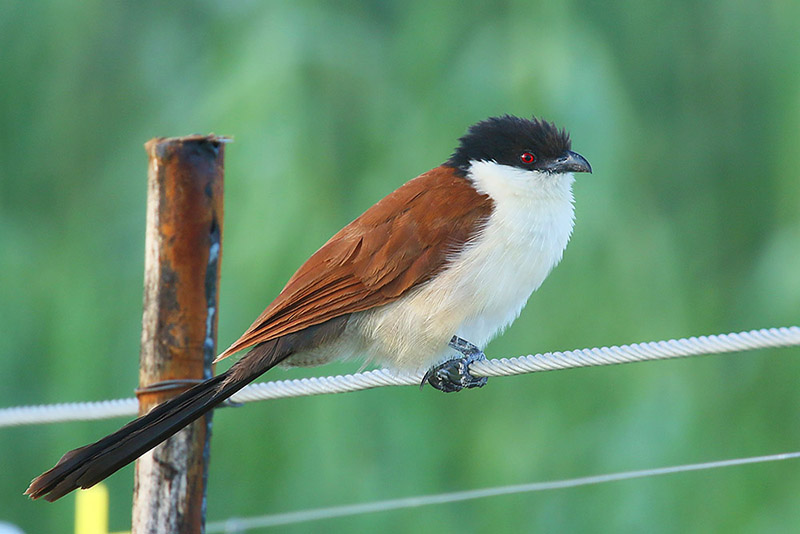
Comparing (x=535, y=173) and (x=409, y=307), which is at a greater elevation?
(x=535, y=173)

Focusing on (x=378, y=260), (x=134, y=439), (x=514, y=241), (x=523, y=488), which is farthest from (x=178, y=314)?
(x=523, y=488)

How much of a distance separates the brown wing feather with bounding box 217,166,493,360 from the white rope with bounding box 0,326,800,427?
0.16 meters

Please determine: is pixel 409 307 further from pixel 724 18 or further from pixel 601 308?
pixel 724 18

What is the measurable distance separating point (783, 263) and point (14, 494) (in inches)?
131

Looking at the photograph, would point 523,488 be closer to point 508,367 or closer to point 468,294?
point 468,294

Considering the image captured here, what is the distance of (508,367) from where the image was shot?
158 cm

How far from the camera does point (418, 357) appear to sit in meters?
1.98

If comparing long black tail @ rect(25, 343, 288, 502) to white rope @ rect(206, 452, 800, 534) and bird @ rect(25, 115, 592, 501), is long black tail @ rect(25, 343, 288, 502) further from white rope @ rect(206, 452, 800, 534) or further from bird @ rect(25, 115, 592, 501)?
white rope @ rect(206, 452, 800, 534)

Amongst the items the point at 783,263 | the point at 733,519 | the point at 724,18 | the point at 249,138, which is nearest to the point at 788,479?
the point at 733,519

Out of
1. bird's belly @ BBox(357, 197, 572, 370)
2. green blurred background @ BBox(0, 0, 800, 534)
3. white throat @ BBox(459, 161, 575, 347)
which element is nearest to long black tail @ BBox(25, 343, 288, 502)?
bird's belly @ BBox(357, 197, 572, 370)

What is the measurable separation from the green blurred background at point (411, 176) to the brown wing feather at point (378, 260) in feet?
5.88

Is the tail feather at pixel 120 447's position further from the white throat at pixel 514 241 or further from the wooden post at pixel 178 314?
the white throat at pixel 514 241

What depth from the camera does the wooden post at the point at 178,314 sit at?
→ 5.90 ft

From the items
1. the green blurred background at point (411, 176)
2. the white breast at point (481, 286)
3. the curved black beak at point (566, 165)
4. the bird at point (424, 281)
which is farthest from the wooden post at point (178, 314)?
the green blurred background at point (411, 176)
